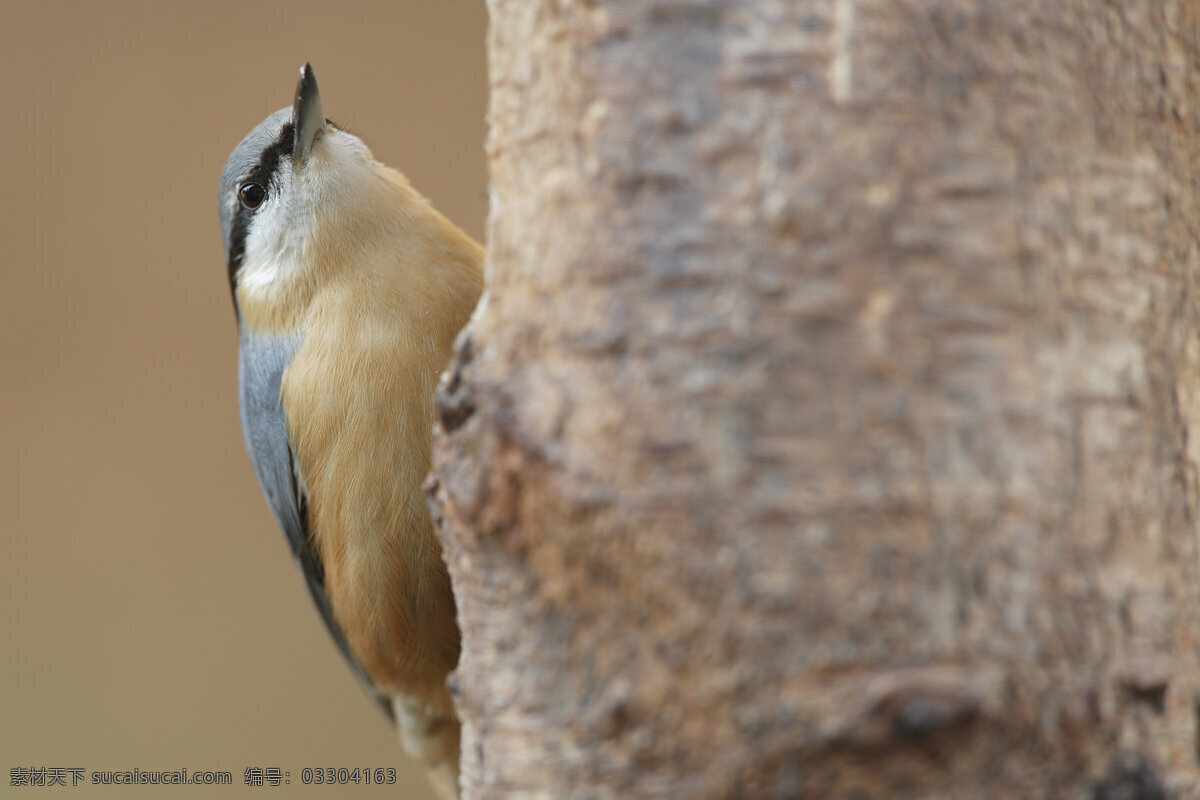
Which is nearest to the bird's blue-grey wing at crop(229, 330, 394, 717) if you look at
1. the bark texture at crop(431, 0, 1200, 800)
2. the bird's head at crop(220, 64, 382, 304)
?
the bird's head at crop(220, 64, 382, 304)

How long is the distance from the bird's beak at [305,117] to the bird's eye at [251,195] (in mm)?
106

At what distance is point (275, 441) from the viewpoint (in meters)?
1.90

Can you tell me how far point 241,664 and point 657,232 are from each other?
3.18m

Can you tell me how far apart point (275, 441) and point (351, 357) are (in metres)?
0.33

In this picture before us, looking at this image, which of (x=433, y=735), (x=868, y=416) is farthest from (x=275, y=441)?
(x=868, y=416)

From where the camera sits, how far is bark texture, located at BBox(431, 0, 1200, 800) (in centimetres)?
76

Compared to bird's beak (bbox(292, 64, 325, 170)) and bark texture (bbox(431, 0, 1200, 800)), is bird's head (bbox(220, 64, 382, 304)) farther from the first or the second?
bark texture (bbox(431, 0, 1200, 800))

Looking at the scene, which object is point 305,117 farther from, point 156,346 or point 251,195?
point 156,346

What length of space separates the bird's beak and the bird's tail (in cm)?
101

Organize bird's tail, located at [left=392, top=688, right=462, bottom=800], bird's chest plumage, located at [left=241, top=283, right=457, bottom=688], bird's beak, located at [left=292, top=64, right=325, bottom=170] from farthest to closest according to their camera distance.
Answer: bird's tail, located at [left=392, top=688, right=462, bottom=800]
bird's beak, located at [left=292, top=64, right=325, bottom=170]
bird's chest plumage, located at [left=241, top=283, right=457, bottom=688]

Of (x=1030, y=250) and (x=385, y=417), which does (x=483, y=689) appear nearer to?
(x=1030, y=250)

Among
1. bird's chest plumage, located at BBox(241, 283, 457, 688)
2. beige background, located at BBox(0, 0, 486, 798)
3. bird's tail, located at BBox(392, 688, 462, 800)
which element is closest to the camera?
bird's chest plumage, located at BBox(241, 283, 457, 688)

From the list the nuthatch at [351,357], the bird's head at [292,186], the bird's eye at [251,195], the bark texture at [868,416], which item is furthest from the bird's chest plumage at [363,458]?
the bark texture at [868,416]

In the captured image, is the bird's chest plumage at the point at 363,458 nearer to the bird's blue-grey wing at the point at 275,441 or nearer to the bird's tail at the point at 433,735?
the bird's blue-grey wing at the point at 275,441
